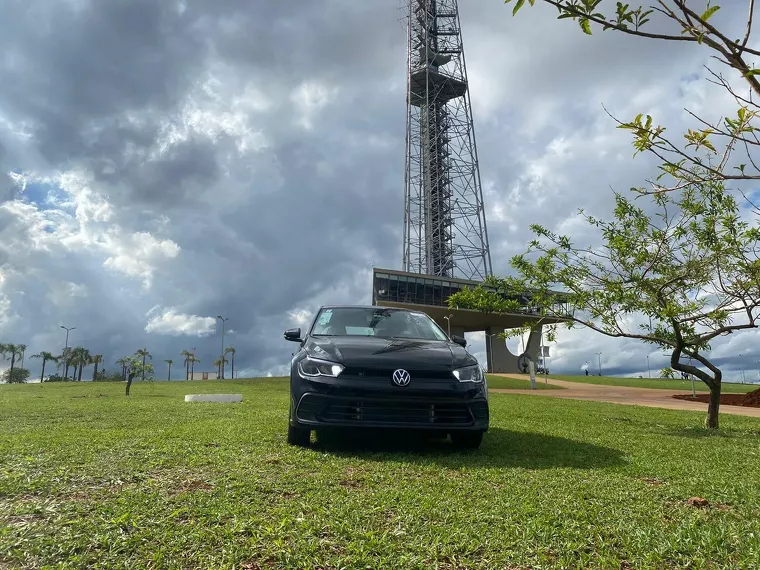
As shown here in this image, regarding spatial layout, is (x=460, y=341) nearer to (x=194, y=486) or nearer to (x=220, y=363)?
(x=194, y=486)

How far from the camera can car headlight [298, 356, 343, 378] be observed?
479 centimetres

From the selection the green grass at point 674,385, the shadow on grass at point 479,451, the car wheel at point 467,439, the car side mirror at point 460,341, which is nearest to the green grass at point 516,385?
the green grass at point 674,385

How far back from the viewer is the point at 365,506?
3.06m

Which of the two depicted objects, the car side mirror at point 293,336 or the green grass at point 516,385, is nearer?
the car side mirror at point 293,336

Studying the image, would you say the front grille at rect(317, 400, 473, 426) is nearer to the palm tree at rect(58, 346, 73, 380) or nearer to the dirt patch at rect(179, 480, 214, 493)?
the dirt patch at rect(179, 480, 214, 493)

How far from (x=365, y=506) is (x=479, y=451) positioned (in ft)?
7.59

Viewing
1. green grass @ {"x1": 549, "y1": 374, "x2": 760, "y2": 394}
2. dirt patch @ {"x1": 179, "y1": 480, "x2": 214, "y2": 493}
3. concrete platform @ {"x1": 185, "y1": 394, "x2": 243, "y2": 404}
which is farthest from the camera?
green grass @ {"x1": 549, "y1": 374, "x2": 760, "y2": 394}

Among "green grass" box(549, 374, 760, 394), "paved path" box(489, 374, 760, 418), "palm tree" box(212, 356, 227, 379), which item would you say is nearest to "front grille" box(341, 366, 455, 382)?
"paved path" box(489, 374, 760, 418)

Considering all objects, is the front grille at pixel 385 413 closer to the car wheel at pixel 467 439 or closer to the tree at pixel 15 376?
the car wheel at pixel 467 439

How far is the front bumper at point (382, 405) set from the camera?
4688 mm

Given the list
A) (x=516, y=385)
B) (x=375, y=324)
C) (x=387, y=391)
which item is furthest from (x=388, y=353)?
(x=516, y=385)

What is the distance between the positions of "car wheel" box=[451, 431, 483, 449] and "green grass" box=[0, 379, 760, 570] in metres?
0.14

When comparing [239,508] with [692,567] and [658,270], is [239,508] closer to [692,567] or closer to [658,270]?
[692,567]

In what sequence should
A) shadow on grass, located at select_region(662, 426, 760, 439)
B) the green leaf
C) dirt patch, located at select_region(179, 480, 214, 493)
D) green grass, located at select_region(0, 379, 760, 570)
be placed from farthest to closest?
shadow on grass, located at select_region(662, 426, 760, 439) → dirt patch, located at select_region(179, 480, 214, 493) → green grass, located at select_region(0, 379, 760, 570) → the green leaf
